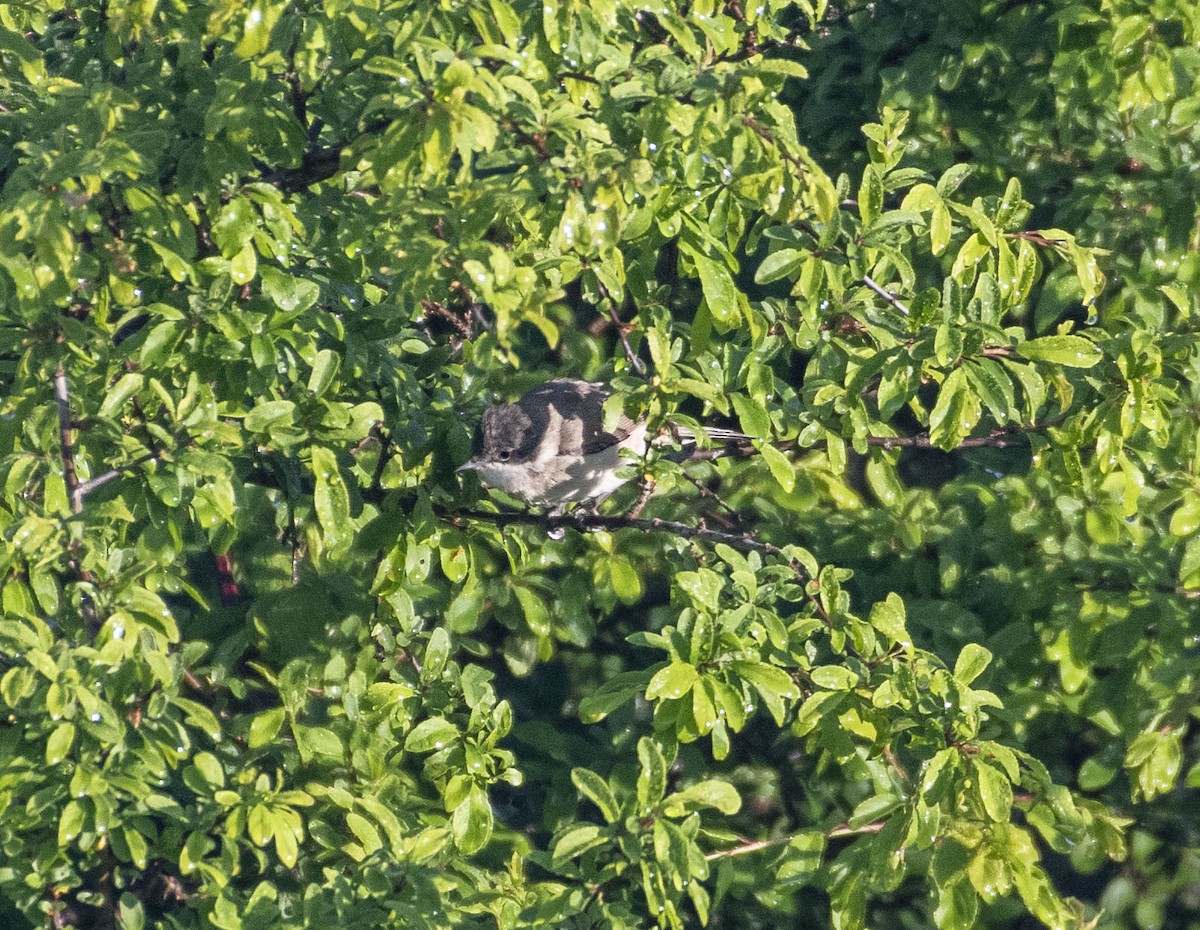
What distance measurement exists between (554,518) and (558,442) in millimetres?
1211

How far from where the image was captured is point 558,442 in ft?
17.4

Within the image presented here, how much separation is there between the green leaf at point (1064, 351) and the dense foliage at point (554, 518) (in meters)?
0.02

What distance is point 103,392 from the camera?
133 inches

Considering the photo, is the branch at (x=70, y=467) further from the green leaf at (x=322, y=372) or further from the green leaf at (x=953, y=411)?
the green leaf at (x=953, y=411)

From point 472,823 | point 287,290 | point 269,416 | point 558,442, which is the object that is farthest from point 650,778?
point 558,442

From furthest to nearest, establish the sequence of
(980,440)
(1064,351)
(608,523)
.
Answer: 1. (608,523)
2. (980,440)
3. (1064,351)

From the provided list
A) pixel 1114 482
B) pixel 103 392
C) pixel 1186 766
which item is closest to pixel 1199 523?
pixel 1114 482

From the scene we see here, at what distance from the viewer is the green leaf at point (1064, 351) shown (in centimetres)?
340

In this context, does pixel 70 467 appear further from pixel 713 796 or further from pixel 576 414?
pixel 576 414

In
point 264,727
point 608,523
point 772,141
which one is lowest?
point 264,727

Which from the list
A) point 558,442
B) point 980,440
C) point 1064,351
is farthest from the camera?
point 558,442

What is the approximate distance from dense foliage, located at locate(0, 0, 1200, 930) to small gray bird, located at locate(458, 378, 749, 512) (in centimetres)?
24

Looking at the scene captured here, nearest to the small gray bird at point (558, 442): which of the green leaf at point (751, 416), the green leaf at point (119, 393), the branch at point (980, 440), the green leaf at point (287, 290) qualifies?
the branch at point (980, 440)

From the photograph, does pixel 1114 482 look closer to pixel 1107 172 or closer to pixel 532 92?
pixel 1107 172
